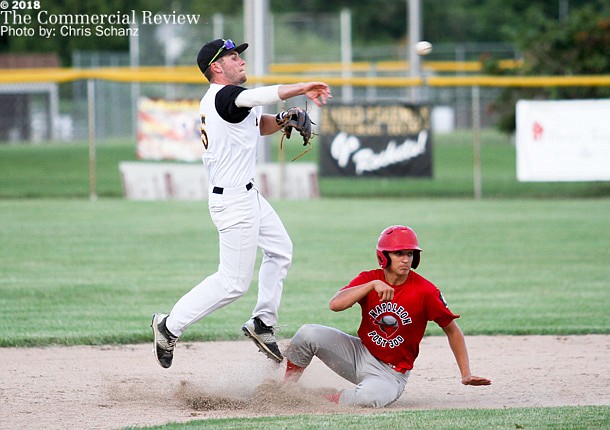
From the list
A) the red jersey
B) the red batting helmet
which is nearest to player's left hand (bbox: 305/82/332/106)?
the red batting helmet

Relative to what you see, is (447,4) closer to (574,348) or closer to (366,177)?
(366,177)

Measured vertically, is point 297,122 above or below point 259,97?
below

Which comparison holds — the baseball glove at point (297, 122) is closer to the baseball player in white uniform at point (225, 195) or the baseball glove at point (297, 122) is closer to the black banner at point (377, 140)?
the baseball player in white uniform at point (225, 195)

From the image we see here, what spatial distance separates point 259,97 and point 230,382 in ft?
5.91

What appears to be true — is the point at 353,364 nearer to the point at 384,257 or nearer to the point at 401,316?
the point at 401,316

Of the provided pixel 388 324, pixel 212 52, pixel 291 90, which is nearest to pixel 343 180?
pixel 212 52

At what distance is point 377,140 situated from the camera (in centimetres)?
1739

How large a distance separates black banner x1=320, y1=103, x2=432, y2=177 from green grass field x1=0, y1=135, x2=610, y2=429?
590 millimetres

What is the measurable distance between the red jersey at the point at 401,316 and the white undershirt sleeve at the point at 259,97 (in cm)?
104

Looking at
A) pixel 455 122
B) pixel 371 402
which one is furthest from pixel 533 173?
pixel 455 122

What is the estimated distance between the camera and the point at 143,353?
7281mm

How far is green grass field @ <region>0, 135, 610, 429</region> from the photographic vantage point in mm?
7855

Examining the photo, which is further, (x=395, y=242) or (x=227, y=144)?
(x=227, y=144)

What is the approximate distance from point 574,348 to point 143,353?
3.07 metres
